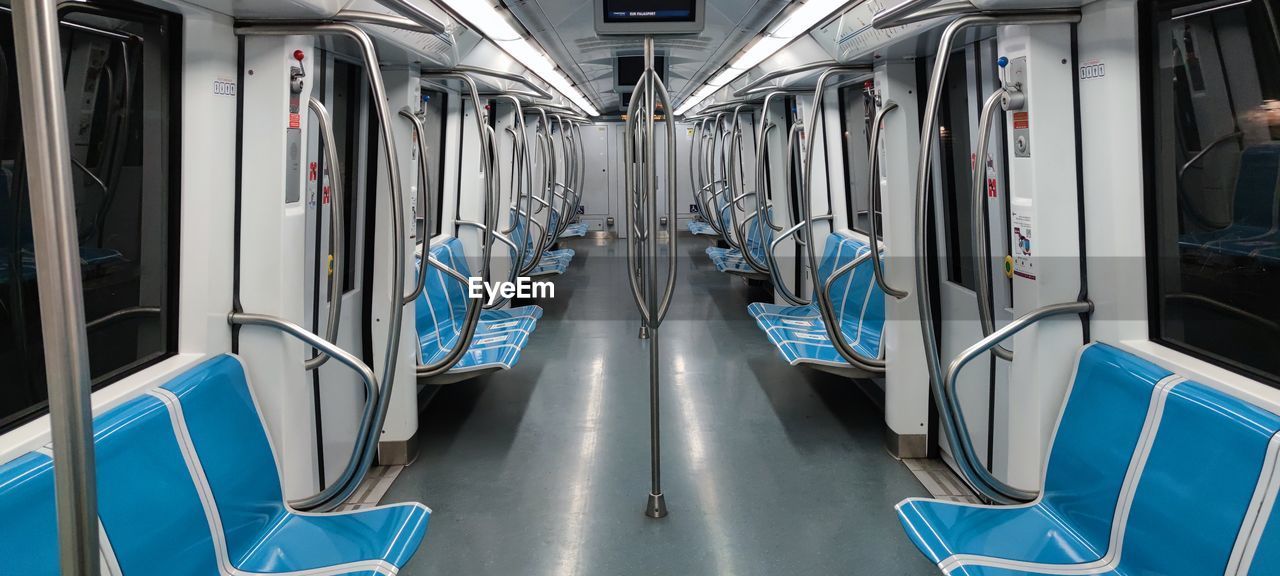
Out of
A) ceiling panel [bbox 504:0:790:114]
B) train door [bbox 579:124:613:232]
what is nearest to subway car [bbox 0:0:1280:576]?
ceiling panel [bbox 504:0:790:114]

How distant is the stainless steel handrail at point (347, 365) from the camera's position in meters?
2.32

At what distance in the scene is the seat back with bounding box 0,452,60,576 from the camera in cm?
152

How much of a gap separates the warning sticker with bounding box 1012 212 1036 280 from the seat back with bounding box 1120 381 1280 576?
2.25ft

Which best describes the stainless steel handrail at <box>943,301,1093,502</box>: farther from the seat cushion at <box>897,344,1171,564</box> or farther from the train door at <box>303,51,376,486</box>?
the train door at <box>303,51,376,486</box>

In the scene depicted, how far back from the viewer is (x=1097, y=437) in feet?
7.63

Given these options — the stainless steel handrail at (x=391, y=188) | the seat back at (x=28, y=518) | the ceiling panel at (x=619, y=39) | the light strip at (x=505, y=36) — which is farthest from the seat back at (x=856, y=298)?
the seat back at (x=28, y=518)

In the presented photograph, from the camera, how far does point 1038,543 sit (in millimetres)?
2266

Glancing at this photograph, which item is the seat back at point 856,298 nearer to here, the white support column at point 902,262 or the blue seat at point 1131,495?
the white support column at point 902,262

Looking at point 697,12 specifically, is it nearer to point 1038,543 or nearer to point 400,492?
point 1038,543

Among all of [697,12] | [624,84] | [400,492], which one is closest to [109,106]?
[697,12]

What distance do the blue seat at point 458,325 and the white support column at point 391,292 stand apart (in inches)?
13.8

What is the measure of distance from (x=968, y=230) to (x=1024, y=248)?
1095 mm

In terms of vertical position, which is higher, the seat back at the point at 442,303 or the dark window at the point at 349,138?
the dark window at the point at 349,138

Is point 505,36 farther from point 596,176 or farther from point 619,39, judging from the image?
point 596,176
